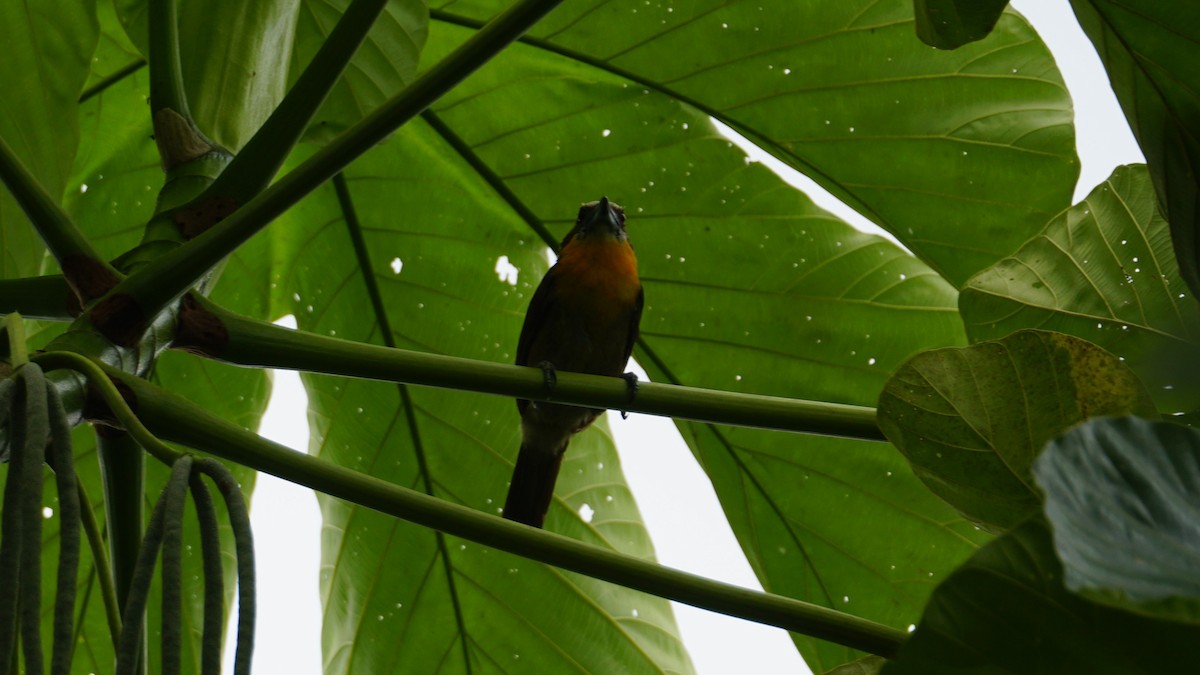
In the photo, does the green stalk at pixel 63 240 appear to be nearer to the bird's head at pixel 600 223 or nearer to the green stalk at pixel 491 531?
the green stalk at pixel 491 531

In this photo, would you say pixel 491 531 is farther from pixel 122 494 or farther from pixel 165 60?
pixel 165 60

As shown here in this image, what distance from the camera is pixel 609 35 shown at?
7.29 ft

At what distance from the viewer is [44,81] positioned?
1.78 metres

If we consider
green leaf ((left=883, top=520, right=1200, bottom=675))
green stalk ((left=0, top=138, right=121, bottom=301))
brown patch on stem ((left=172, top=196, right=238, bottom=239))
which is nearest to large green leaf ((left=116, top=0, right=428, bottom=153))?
brown patch on stem ((left=172, top=196, right=238, bottom=239))

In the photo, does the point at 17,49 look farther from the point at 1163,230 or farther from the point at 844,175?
the point at 1163,230

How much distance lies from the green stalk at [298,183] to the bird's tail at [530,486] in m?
1.11

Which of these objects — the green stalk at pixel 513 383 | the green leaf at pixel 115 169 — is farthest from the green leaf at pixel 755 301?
the green stalk at pixel 513 383

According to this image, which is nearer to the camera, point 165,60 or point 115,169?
point 165,60

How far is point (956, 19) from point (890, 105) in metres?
0.80

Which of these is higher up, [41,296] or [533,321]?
[533,321]

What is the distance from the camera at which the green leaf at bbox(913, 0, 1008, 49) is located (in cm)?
131

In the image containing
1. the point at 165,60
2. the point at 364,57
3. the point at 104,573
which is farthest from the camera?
the point at 364,57

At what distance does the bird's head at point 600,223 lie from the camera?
2.30 meters

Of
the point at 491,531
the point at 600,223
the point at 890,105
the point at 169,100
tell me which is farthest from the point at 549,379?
the point at 600,223
